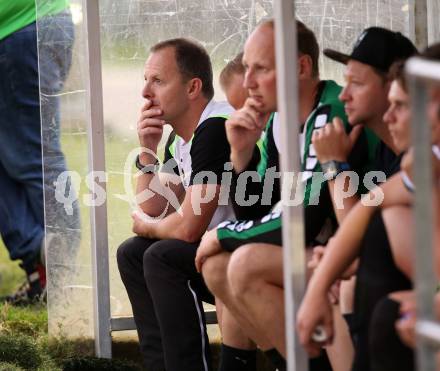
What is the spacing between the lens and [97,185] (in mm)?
5969

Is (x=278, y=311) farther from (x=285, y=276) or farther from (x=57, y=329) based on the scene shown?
(x=57, y=329)

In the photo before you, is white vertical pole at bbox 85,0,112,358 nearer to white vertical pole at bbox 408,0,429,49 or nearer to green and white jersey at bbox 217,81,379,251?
white vertical pole at bbox 408,0,429,49

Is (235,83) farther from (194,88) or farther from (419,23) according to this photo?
(419,23)

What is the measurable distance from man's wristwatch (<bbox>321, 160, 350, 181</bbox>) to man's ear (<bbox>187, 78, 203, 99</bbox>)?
1.44 m

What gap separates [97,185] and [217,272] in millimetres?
1739

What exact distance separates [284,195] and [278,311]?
0.50 m

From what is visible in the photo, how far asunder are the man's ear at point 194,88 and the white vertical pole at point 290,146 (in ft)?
4.97

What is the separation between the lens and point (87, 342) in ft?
19.7

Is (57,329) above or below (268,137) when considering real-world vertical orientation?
below

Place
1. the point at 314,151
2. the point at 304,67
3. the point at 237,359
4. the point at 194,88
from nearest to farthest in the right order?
the point at 314,151 → the point at 304,67 → the point at 237,359 → the point at 194,88

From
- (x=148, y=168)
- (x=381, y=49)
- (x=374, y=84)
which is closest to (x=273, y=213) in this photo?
(x=374, y=84)

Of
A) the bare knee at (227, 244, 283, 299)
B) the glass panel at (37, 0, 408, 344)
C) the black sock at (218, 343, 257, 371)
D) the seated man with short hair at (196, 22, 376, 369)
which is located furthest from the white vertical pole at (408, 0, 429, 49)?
the bare knee at (227, 244, 283, 299)

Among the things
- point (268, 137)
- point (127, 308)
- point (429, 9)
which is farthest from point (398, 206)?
point (127, 308)

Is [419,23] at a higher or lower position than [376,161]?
higher
